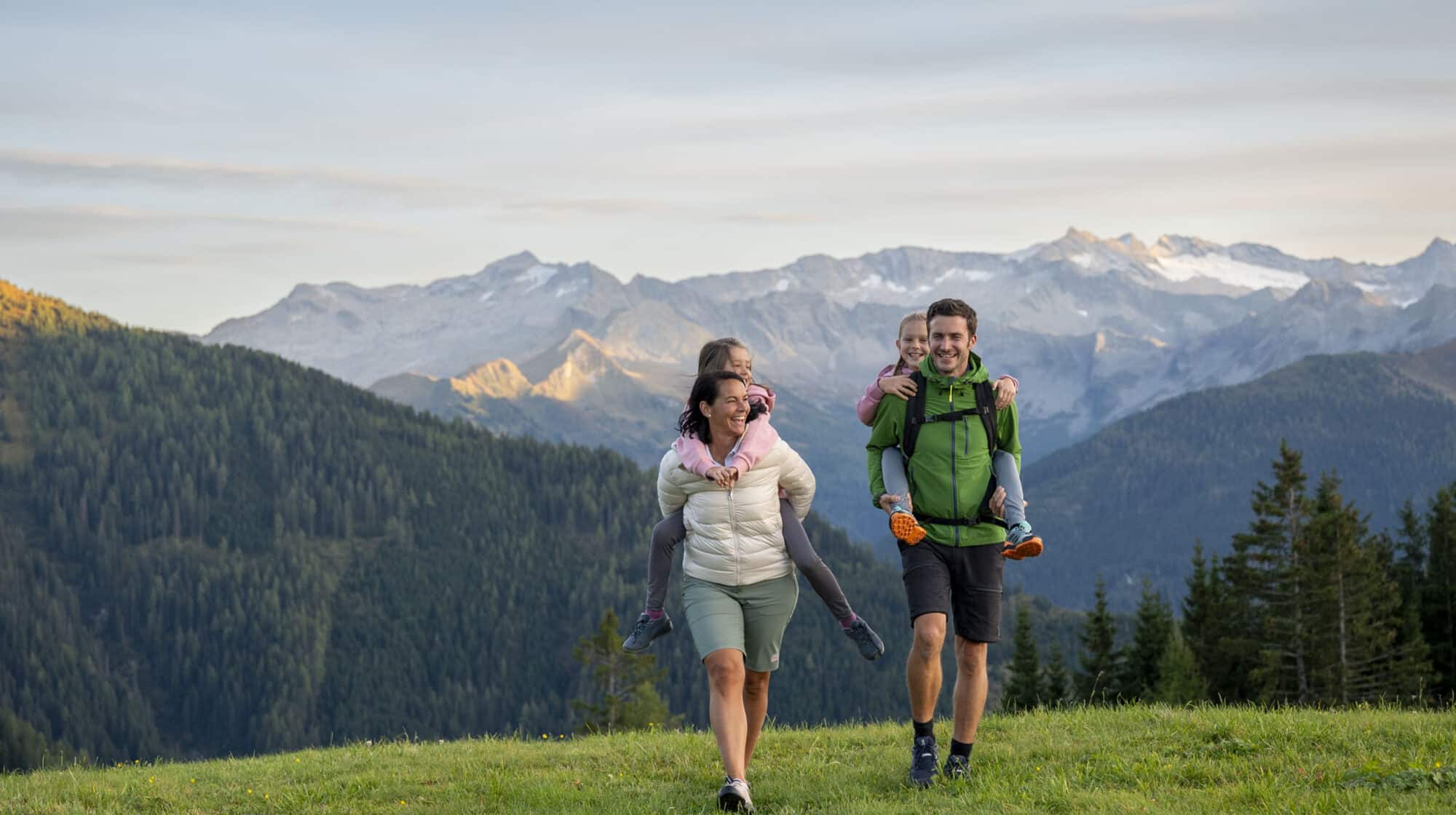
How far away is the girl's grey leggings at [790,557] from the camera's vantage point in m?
11.3

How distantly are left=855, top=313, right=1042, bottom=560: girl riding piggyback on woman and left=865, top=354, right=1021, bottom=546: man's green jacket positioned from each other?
93mm

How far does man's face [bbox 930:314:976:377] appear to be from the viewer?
11.3m

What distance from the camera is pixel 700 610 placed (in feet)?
36.4

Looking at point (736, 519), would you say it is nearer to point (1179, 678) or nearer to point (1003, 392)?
point (1003, 392)

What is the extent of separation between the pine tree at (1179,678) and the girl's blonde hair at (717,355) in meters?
33.5

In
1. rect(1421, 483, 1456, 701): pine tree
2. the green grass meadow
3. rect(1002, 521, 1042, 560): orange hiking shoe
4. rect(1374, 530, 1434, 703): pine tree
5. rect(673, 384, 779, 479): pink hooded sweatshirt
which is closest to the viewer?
the green grass meadow

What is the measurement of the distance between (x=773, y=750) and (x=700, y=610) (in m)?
3.58

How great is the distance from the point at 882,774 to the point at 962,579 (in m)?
2.11

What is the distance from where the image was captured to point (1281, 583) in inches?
1839

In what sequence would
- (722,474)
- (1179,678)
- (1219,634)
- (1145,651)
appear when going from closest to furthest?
(722,474)
(1179,678)
(1145,651)
(1219,634)

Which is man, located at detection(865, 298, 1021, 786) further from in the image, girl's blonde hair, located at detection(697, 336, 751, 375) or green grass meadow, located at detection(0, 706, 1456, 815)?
girl's blonde hair, located at detection(697, 336, 751, 375)

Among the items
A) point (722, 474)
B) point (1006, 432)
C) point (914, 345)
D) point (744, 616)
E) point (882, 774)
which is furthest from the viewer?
point (914, 345)

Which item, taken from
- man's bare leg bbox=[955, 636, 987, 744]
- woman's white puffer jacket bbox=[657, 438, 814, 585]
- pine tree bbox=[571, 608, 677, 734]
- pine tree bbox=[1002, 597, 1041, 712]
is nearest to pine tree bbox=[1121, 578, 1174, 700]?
pine tree bbox=[1002, 597, 1041, 712]

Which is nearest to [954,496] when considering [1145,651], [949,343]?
[949,343]
